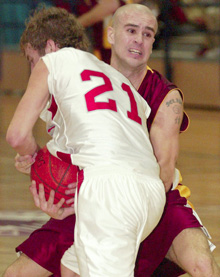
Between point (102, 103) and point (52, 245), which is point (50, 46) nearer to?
point (102, 103)

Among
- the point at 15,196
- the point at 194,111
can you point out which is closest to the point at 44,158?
the point at 15,196

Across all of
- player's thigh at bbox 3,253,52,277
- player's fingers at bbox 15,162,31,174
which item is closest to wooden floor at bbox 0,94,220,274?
player's thigh at bbox 3,253,52,277

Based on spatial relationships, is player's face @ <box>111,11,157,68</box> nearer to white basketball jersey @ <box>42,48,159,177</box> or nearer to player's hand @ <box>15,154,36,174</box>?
white basketball jersey @ <box>42,48,159,177</box>

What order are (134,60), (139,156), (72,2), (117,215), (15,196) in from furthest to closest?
(72,2) → (15,196) → (134,60) → (139,156) → (117,215)

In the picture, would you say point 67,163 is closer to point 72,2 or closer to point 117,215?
point 117,215

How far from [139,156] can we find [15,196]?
127 inches

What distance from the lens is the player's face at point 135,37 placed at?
136 inches

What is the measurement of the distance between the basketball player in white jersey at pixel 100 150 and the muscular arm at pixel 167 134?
A: 16.1 inches

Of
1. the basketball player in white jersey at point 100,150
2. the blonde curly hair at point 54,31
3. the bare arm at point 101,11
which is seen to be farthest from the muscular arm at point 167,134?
the bare arm at point 101,11

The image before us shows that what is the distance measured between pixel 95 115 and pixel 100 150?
14cm

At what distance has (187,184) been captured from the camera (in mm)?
6461

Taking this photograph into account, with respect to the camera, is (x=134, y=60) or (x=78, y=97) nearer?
(x=78, y=97)

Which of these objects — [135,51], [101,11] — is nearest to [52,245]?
[135,51]

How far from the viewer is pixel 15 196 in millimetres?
5941
